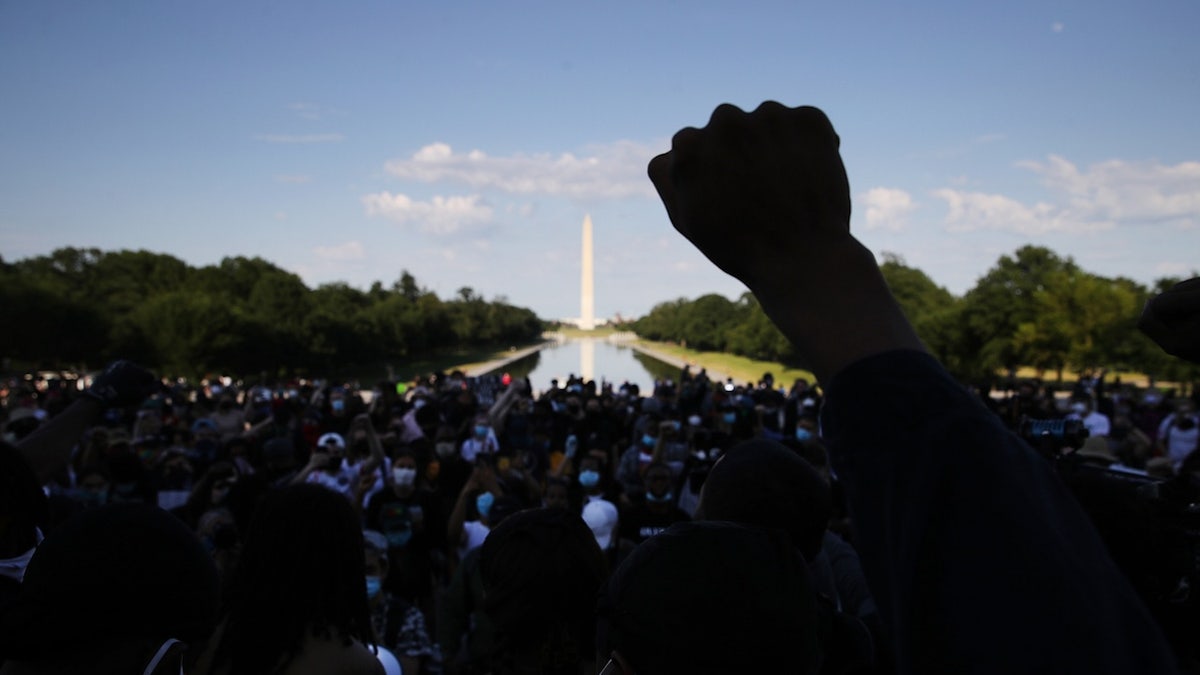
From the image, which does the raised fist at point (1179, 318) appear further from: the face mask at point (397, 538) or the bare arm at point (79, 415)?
the face mask at point (397, 538)

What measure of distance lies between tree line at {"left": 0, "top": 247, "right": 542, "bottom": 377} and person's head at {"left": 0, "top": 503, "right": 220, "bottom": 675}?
173ft

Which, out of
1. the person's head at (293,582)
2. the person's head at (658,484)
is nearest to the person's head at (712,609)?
the person's head at (293,582)

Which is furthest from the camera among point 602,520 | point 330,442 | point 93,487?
point 330,442

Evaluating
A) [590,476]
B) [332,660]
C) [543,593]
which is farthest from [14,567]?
[590,476]

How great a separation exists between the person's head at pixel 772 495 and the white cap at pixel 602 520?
9.10 feet

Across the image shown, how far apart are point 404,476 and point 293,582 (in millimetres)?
4322

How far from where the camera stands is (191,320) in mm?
49625

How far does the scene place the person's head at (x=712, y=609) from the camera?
1434 mm

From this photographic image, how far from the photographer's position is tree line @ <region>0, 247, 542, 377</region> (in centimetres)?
4778

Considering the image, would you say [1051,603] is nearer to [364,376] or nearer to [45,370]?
[45,370]

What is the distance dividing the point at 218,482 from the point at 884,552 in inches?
275

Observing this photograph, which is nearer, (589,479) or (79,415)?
(79,415)

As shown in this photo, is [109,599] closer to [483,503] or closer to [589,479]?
[483,503]

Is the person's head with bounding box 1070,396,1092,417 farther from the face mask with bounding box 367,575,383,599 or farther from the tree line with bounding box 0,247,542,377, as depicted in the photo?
the tree line with bounding box 0,247,542,377
